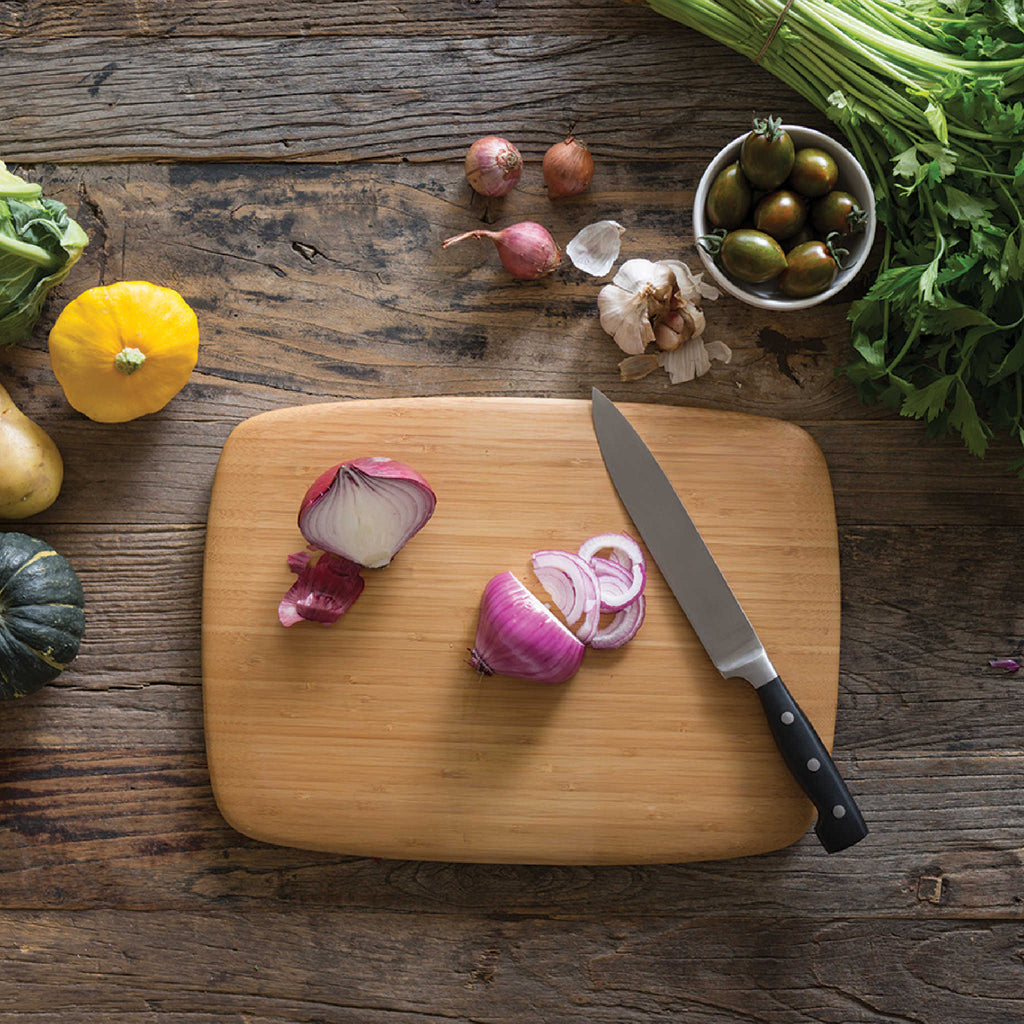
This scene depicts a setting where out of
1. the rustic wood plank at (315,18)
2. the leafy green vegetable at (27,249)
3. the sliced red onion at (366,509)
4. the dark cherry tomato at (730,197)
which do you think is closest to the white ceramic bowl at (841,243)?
the dark cherry tomato at (730,197)

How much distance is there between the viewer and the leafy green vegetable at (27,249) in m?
1.52

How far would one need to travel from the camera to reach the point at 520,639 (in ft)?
4.81

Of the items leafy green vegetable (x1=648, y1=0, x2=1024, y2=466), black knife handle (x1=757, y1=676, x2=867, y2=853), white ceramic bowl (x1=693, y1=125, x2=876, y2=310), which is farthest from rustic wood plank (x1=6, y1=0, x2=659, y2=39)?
black knife handle (x1=757, y1=676, x2=867, y2=853)

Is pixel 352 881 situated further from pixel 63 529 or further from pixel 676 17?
pixel 676 17

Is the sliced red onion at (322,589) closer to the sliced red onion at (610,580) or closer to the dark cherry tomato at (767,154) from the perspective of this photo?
the sliced red onion at (610,580)

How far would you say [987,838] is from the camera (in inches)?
65.2

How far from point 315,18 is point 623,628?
1.42 m

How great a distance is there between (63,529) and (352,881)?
95cm

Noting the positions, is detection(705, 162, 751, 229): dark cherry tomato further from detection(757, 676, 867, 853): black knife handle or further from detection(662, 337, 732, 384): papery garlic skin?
detection(757, 676, 867, 853): black knife handle

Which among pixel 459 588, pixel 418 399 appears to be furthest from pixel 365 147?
pixel 459 588

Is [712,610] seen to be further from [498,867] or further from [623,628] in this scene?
[498,867]

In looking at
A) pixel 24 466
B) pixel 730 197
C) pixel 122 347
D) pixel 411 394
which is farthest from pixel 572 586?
pixel 24 466

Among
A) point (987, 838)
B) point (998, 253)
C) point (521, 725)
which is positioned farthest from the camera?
point (987, 838)

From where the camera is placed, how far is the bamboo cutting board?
61.1 inches
